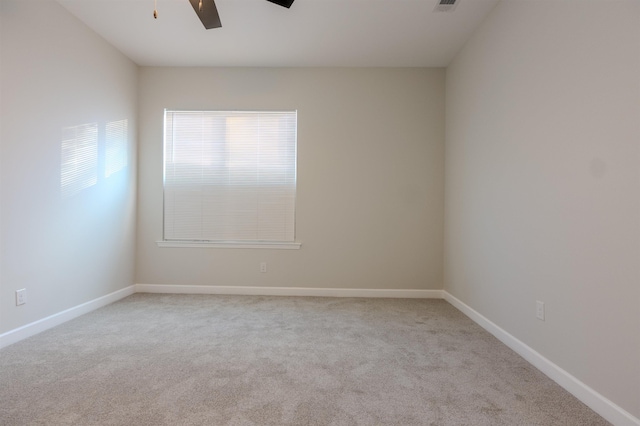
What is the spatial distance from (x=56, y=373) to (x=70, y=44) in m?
2.82

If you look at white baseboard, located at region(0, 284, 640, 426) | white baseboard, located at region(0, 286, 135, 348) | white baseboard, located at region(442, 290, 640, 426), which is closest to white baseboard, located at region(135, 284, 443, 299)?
white baseboard, located at region(0, 284, 640, 426)

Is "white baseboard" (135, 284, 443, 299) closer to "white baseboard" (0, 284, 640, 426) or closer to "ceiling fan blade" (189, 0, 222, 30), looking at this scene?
"white baseboard" (0, 284, 640, 426)

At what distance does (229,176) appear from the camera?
439cm

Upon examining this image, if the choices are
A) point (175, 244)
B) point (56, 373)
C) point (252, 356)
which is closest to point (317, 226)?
point (175, 244)

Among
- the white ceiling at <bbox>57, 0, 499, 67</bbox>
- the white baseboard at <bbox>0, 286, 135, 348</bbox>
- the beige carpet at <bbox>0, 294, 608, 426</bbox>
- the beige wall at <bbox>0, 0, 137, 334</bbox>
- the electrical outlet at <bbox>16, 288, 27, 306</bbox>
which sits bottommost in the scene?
the beige carpet at <bbox>0, 294, 608, 426</bbox>

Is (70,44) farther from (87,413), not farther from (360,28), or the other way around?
(87,413)

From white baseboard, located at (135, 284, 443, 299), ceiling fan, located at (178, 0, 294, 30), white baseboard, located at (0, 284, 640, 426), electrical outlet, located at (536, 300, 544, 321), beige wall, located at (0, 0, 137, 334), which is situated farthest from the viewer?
white baseboard, located at (135, 284, 443, 299)

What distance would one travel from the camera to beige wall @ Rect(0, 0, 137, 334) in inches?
103

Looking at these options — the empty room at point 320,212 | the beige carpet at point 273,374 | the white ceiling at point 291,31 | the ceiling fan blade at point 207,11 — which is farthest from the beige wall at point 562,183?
the ceiling fan blade at point 207,11

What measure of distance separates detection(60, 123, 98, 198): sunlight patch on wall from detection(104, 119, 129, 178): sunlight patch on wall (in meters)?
0.21

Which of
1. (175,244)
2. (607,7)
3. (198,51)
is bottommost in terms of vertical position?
(175,244)

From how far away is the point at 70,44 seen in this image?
10.5ft

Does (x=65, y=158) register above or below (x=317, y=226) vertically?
above

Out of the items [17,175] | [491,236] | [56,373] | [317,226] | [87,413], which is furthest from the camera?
[317,226]
